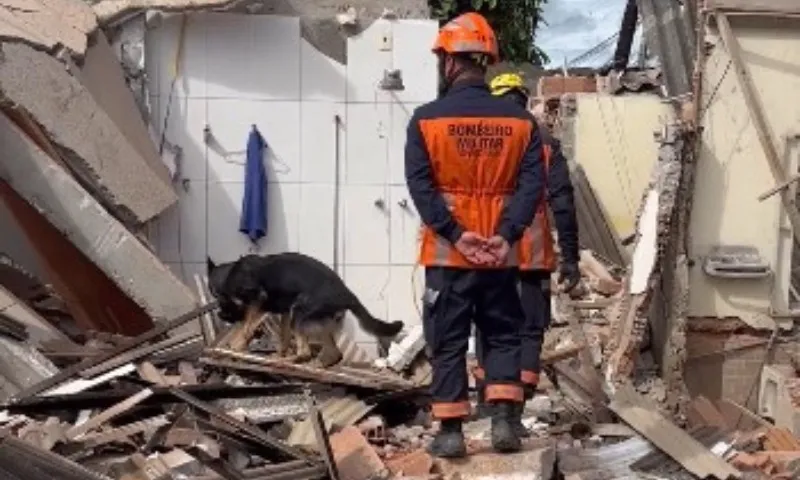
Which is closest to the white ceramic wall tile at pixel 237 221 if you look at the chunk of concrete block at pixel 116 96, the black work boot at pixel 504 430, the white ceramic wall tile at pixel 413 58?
the chunk of concrete block at pixel 116 96

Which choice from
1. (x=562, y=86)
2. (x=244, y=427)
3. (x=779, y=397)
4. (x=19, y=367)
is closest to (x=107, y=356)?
(x=19, y=367)

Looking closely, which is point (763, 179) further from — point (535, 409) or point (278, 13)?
point (278, 13)

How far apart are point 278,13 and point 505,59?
975 centimetres

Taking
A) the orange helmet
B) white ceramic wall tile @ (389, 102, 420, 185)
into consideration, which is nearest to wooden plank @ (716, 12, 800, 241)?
white ceramic wall tile @ (389, 102, 420, 185)

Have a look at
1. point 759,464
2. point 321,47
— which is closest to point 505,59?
point 321,47

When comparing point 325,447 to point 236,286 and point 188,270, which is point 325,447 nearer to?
point 236,286

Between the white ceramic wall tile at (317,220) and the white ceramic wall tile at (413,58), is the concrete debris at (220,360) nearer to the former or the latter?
the white ceramic wall tile at (413,58)

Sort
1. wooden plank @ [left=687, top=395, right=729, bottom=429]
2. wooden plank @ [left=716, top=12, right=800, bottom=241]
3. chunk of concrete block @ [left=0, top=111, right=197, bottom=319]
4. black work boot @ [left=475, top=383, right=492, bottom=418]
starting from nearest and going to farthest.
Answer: black work boot @ [left=475, top=383, right=492, bottom=418]
wooden plank @ [left=687, top=395, right=729, bottom=429]
chunk of concrete block @ [left=0, top=111, right=197, bottom=319]
wooden plank @ [left=716, top=12, right=800, bottom=241]

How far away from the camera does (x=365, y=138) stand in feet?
28.9

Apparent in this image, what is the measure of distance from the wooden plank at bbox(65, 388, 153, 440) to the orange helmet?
2.12 metres

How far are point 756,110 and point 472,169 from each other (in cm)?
359

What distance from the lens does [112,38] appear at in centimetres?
853

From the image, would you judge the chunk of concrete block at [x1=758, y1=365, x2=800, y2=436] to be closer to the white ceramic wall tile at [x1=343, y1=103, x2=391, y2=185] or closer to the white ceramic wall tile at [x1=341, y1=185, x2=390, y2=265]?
the white ceramic wall tile at [x1=341, y1=185, x2=390, y2=265]

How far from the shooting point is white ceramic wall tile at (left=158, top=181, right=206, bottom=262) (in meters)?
8.65
